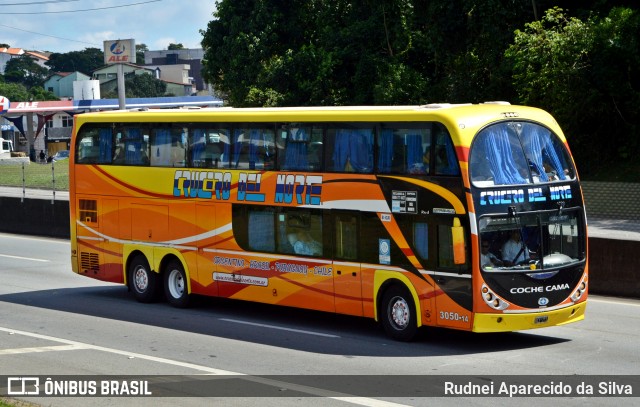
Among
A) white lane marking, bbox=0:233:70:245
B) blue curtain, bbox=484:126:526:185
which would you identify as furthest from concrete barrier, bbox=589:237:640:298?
white lane marking, bbox=0:233:70:245

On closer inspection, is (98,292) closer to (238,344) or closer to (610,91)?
(238,344)

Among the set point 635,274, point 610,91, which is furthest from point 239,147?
point 610,91

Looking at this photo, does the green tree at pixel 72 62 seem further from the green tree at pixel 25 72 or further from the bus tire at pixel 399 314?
the bus tire at pixel 399 314

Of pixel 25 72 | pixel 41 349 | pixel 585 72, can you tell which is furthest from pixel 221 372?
pixel 25 72

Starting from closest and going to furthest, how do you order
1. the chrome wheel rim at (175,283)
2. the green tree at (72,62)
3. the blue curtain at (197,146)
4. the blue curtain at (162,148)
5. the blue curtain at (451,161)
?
the blue curtain at (451,161) → the blue curtain at (197,146) → the blue curtain at (162,148) → the chrome wheel rim at (175,283) → the green tree at (72,62)

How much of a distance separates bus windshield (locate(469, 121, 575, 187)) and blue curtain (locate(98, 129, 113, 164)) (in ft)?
28.7

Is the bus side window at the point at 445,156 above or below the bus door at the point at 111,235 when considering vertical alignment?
above

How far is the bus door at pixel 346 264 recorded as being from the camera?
15188 mm

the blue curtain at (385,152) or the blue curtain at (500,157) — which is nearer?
the blue curtain at (500,157)

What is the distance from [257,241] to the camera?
663 inches

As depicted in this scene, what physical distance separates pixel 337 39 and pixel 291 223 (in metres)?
27.7

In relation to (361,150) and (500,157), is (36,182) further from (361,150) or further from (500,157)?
(500,157)

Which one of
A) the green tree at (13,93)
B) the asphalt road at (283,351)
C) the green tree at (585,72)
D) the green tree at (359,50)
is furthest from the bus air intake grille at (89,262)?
the green tree at (13,93)

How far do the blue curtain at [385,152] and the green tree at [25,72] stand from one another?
489 ft
